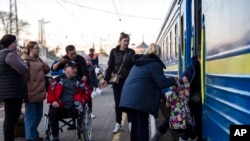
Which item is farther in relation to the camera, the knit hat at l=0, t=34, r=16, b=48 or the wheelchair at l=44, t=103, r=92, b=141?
the wheelchair at l=44, t=103, r=92, b=141

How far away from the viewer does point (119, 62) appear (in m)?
8.43

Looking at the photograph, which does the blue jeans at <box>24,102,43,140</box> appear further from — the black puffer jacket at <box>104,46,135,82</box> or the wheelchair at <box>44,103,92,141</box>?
the black puffer jacket at <box>104,46,135,82</box>

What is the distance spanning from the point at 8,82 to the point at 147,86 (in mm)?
2156

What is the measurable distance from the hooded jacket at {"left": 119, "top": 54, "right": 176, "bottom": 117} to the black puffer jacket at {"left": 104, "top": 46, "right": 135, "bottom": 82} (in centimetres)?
216

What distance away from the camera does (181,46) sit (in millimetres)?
8031

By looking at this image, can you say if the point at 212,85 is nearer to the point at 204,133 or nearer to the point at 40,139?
the point at 204,133

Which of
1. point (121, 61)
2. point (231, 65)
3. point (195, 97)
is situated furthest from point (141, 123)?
point (231, 65)

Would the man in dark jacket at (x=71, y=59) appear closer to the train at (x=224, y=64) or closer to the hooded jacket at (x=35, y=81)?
the hooded jacket at (x=35, y=81)

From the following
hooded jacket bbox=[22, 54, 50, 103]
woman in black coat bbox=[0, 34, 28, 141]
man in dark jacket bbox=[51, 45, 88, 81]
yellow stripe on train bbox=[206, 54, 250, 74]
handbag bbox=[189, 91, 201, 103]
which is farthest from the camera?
man in dark jacket bbox=[51, 45, 88, 81]

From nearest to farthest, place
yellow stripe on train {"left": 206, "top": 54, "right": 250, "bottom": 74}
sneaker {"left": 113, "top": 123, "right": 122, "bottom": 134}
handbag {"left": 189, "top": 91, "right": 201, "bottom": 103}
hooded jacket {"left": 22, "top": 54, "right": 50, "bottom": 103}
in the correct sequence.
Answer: yellow stripe on train {"left": 206, "top": 54, "right": 250, "bottom": 74}, handbag {"left": 189, "top": 91, "right": 201, "bottom": 103}, hooded jacket {"left": 22, "top": 54, "right": 50, "bottom": 103}, sneaker {"left": 113, "top": 123, "right": 122, "bottom": 134}

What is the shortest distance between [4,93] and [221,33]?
3.76 m

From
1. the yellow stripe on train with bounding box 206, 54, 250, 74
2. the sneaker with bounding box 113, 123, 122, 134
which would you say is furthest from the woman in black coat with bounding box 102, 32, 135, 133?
the yellow stripe on train with bounding box 206, 54, 250, 74

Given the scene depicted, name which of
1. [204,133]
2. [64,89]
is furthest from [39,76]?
[204,133]

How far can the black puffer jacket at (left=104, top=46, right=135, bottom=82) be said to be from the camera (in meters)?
8.36
